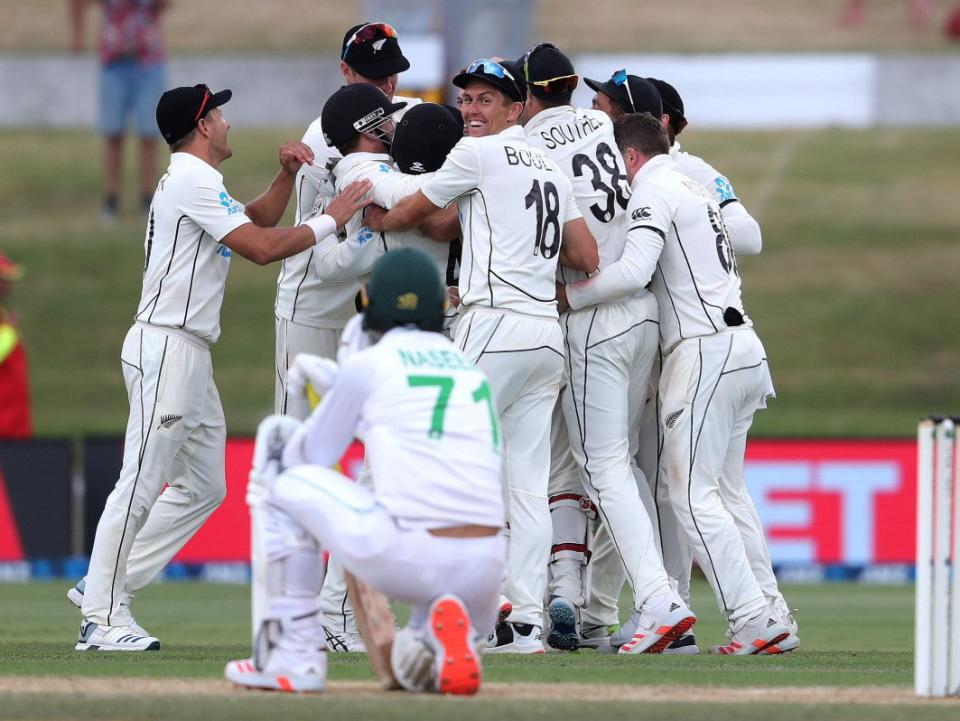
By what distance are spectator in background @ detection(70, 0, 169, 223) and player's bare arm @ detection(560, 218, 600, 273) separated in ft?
44.7

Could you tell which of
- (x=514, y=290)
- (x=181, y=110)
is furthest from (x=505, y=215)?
(x=181, y=110)

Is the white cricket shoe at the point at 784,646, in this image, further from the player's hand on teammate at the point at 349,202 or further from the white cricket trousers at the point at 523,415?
the player's hand on teammate at the point at 349,202

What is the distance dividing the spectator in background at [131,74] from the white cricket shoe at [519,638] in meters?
14.2

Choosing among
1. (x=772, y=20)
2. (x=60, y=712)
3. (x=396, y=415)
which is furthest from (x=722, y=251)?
(x=772, y=20)

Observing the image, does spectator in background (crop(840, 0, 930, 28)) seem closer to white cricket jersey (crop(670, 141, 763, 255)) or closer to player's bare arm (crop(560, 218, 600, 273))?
white cricket jersey (crop(670, 141, 763, 255))

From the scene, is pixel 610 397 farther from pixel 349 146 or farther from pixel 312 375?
pixel 312 375

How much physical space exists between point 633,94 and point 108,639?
3669 millimetres

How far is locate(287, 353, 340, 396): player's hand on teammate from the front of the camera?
6.29m

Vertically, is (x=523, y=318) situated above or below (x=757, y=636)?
above

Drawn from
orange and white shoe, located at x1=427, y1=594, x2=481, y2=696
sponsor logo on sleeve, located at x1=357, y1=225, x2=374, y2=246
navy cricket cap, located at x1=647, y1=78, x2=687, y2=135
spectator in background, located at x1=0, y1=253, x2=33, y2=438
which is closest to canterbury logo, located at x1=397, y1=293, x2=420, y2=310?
orange and white shoe, located at x1=427, y1=594, x2=481, y2=696

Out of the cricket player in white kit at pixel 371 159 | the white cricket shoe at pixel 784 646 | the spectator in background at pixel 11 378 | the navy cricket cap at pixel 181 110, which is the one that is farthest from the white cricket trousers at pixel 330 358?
the spectator in background at pixel 11 378

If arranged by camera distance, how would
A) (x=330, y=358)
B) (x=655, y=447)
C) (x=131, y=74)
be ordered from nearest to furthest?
(x=330, y=358) → (x=655, y=447) → (x=131, y=74)

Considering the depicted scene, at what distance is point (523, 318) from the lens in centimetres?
810

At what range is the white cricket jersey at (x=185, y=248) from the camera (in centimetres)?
818
